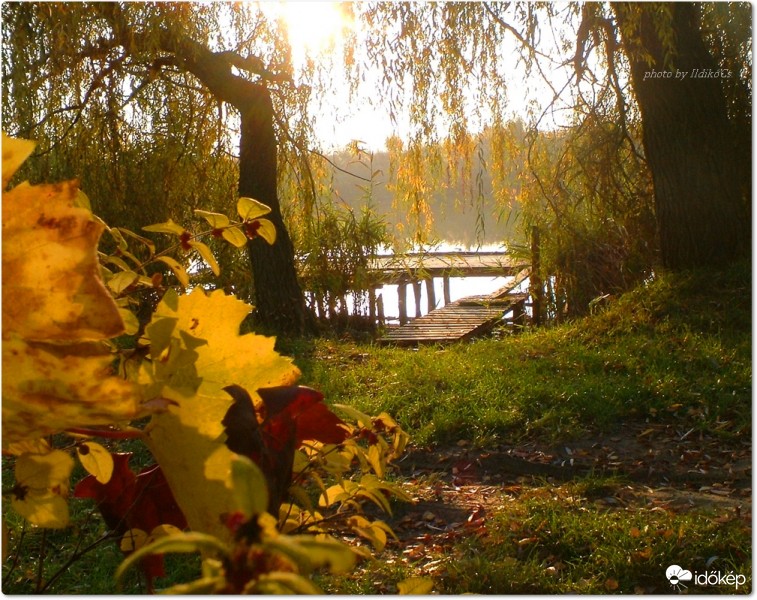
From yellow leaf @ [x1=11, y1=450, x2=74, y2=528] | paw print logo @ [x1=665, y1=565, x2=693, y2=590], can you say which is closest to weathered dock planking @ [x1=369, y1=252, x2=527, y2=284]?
paw print logo @ [x1=665, y1=565, x2=693, y2=590]

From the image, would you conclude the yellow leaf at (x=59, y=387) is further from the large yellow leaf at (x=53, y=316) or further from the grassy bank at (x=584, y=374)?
the grassy bank at (x=584, y=374)

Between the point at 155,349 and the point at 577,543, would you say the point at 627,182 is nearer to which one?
the point at 577,543

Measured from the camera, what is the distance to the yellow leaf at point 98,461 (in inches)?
22.0

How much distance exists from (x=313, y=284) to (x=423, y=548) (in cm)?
484

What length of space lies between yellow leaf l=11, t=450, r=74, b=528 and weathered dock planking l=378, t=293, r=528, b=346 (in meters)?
5.49

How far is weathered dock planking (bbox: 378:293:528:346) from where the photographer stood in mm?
6102

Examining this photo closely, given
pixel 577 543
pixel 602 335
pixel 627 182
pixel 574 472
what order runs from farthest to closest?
pixel 627 182, pixel 602 335, pixel 574 472, pixel 577 543

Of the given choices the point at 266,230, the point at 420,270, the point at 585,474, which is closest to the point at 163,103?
the point at 420,270

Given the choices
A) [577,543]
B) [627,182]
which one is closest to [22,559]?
[577,543]

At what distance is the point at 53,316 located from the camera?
1.06 feet

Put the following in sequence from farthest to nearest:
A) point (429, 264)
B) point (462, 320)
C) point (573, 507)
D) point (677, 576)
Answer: point (429, 264), point (462, 320), point (573, 507), point (677, 576)

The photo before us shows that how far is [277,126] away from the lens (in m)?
6.06

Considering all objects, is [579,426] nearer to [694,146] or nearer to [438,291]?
[694,146]

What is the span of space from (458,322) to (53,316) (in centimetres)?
658
